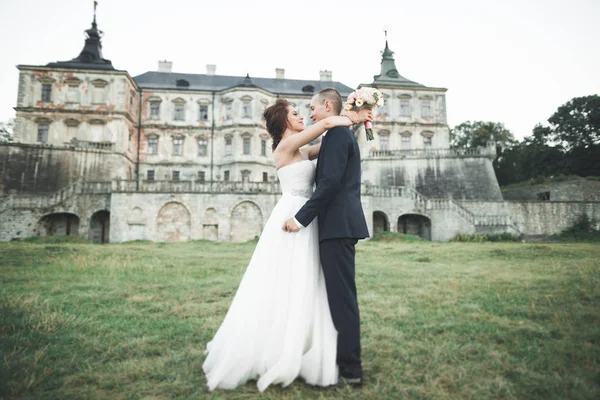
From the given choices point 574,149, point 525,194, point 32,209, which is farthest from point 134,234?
point 574,149

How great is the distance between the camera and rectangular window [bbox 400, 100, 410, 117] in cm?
4291

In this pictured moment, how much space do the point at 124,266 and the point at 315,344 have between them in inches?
331

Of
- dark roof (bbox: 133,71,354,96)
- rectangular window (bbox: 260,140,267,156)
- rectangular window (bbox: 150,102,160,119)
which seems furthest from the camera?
dark roof (bbox: 133,71,354,96)

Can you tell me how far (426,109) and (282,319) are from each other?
4400 cm

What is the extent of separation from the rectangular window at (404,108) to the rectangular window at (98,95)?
31.8 m

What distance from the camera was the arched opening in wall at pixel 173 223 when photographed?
26.1 meters

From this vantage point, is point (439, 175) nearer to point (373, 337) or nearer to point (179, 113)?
point (179, 113)

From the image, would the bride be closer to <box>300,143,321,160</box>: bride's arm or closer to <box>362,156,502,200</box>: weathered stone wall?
<box>300,143,321,160</box>: bride's arm

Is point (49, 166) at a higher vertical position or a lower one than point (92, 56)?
lower

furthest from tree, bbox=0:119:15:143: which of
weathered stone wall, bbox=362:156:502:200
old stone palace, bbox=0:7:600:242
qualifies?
weathered stone wall, bbox=362:156:502:200

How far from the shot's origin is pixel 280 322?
3449mm

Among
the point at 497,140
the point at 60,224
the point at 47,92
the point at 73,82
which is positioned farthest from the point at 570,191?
the point at 47,92

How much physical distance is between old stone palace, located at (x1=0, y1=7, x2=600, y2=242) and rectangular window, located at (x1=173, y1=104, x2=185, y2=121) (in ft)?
0.38

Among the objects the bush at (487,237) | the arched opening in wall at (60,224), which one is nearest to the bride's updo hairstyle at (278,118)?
the bush at (487,237)
